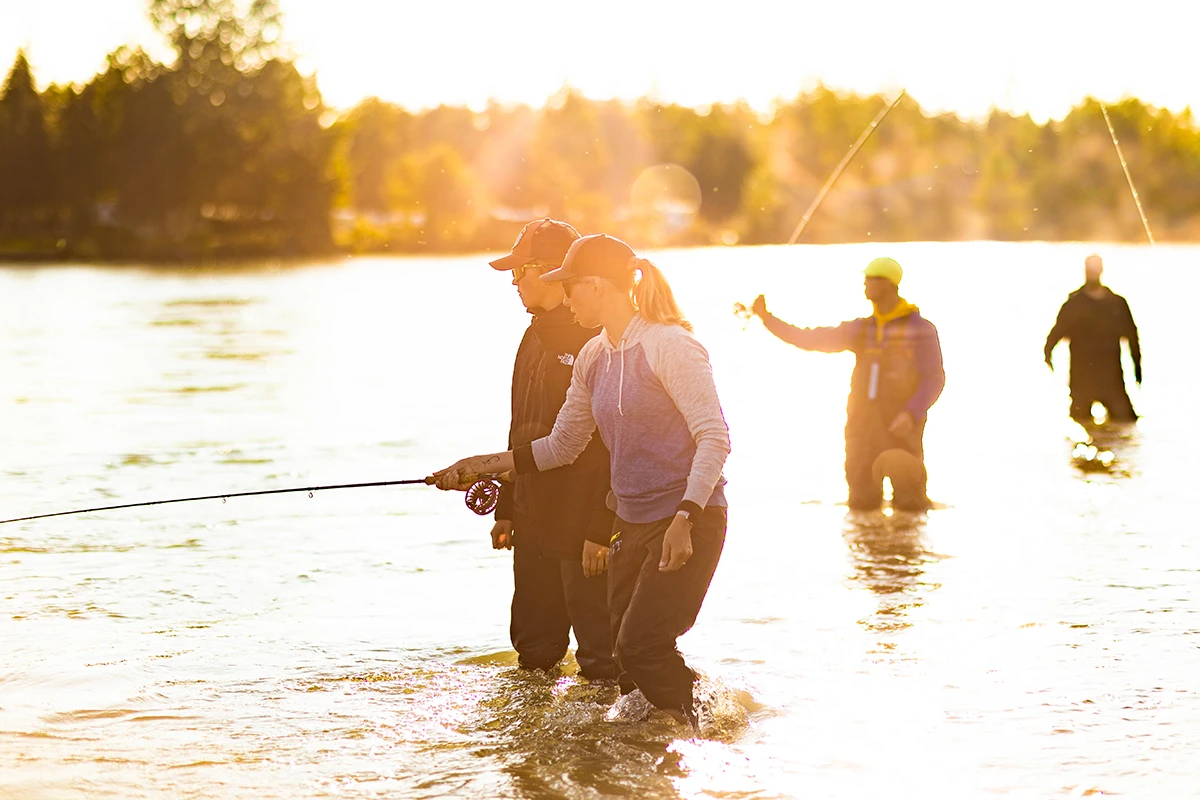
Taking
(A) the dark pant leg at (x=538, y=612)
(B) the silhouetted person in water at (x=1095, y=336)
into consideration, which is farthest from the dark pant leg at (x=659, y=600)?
(B) the silhouetted person in water at (x=1095, y=336)

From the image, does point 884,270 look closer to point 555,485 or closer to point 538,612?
point 538,612

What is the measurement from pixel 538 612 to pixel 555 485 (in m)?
0.77

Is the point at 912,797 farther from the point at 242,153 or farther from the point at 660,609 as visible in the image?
the point at 242,153

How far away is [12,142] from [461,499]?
101 meters

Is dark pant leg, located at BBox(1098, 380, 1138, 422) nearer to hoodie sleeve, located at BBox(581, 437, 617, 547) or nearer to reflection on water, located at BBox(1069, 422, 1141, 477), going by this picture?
reflection on water, located at BBox(1069, 422, 1141, 477)

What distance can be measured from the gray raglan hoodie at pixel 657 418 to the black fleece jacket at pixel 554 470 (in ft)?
1.59

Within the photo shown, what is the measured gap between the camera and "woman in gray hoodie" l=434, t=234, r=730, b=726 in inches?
210

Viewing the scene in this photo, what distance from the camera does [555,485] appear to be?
6.21 meters

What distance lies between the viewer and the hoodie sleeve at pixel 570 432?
5758 mm

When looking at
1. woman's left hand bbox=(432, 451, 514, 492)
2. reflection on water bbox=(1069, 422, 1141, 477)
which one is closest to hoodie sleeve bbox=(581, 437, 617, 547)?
woman's left hand bbox=(432, 451, 514, 492)

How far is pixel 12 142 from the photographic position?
105 m

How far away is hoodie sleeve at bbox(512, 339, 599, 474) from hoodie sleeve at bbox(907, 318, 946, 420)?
4794 millimetres

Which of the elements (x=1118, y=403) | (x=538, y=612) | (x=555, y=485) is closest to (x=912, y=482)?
(x=538, y=612)

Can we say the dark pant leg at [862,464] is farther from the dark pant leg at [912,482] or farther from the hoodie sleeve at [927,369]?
the hoodie sleeve at [927,369]
